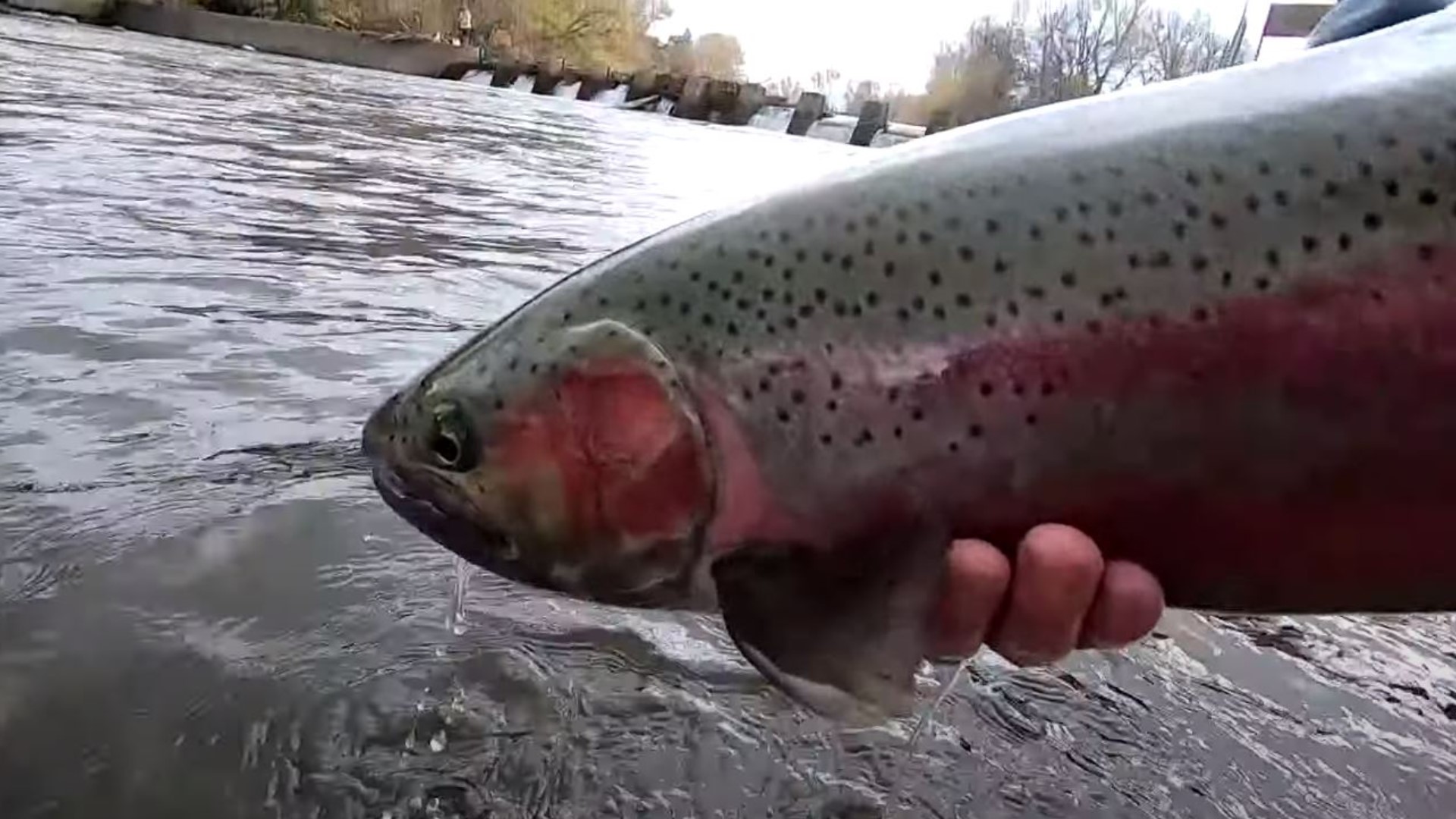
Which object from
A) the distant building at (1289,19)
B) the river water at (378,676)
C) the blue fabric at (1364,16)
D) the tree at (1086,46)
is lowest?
the river water at (378,676)

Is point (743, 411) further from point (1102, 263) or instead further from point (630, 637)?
point (630, 637)

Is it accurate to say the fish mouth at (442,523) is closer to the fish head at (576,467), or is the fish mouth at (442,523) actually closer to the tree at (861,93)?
the fish head at (576,467)

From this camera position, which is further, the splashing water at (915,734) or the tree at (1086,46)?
the tree at (1086,46)

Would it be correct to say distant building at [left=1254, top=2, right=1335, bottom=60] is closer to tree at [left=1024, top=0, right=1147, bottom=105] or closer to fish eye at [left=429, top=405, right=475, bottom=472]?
fish eye at [left=429, top=405, right=475, bottom=472]

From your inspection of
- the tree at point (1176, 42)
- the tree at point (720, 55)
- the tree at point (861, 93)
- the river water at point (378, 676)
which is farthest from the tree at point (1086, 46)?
the river water at point (378, 676)

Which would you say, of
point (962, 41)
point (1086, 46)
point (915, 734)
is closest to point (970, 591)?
point (915, 734)

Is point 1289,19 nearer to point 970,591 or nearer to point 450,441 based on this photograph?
point 970,591
